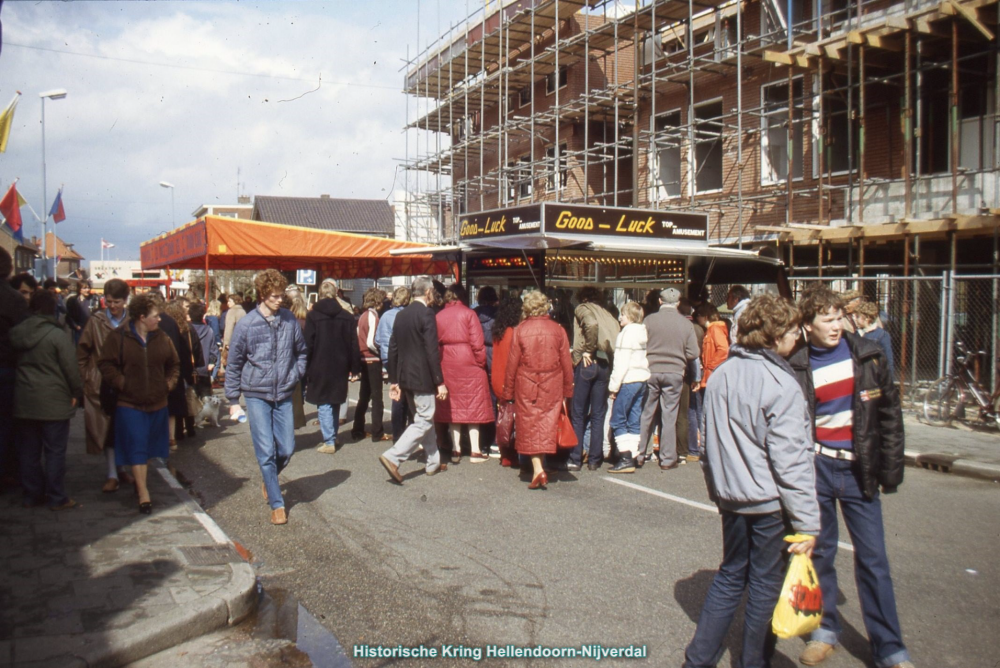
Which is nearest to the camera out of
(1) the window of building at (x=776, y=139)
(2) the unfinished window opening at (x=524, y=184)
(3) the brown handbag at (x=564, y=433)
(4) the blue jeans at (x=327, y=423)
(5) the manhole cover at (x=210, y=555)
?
(5) the manhole cover at (x=210, y=555)

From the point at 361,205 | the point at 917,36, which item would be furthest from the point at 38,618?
the point at 361,205

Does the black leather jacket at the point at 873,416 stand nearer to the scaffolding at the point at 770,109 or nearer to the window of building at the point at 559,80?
the scaffolding at the point at 770,109

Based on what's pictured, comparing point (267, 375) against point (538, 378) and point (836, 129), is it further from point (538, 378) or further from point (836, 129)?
point (836, 129)

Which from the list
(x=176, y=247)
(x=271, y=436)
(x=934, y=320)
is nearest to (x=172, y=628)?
(x=271, y=436)

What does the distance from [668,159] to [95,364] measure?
1731cm

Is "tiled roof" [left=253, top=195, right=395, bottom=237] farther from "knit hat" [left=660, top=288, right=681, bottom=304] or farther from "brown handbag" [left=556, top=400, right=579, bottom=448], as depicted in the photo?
"brown handbag" [left=556, top=400, right=579, bottom=448]

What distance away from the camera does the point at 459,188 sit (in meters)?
29.0

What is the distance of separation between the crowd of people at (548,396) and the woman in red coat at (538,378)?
0.02 meters

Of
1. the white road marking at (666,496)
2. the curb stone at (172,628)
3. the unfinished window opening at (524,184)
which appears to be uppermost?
the unfinished window opening at (524,184)

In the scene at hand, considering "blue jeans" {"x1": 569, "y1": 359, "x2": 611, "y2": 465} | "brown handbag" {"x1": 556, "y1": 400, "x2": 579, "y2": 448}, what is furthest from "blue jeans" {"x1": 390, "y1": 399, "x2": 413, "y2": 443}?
"brown handbag" {"x1": 556, "y1": 400, "x2": 579, "y2": 448}

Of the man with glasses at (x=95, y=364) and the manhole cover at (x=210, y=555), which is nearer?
the manhole cover at (x=210, y=555)

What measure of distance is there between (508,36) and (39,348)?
21108mm

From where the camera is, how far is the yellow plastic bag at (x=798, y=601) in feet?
10.8

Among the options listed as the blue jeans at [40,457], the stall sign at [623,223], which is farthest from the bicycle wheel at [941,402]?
the blue jeans at [40,457]
